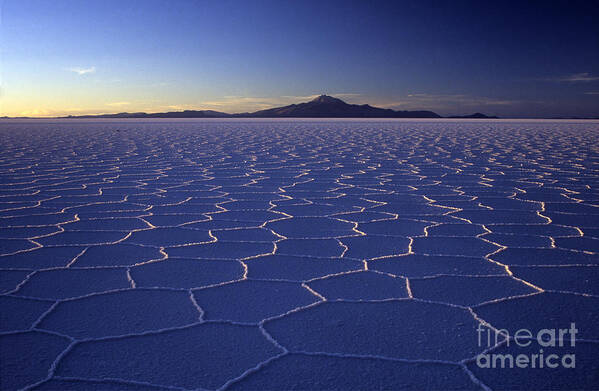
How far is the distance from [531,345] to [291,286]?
715 mm

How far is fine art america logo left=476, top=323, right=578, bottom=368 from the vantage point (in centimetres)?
107

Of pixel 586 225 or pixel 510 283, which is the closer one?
pixel 510 283

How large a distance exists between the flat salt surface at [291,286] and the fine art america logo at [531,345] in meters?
0.01

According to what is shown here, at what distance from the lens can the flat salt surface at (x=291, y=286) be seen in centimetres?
104

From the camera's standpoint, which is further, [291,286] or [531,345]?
[291,286]

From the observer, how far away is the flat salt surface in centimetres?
104

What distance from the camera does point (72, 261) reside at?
174 cm

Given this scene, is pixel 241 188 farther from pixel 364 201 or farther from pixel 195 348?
pixel 195 348

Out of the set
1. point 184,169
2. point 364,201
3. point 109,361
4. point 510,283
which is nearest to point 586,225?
point 510,283

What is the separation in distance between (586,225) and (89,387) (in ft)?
7.42

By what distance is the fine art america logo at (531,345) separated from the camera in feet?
3.51

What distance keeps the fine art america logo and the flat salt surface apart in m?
0.01

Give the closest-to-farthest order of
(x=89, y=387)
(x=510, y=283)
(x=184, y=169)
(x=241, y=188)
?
(x=89, y=387) → (x=510, y=283) → (x=241, y=188) → (x=184, y=169)

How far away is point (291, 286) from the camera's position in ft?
4.99
